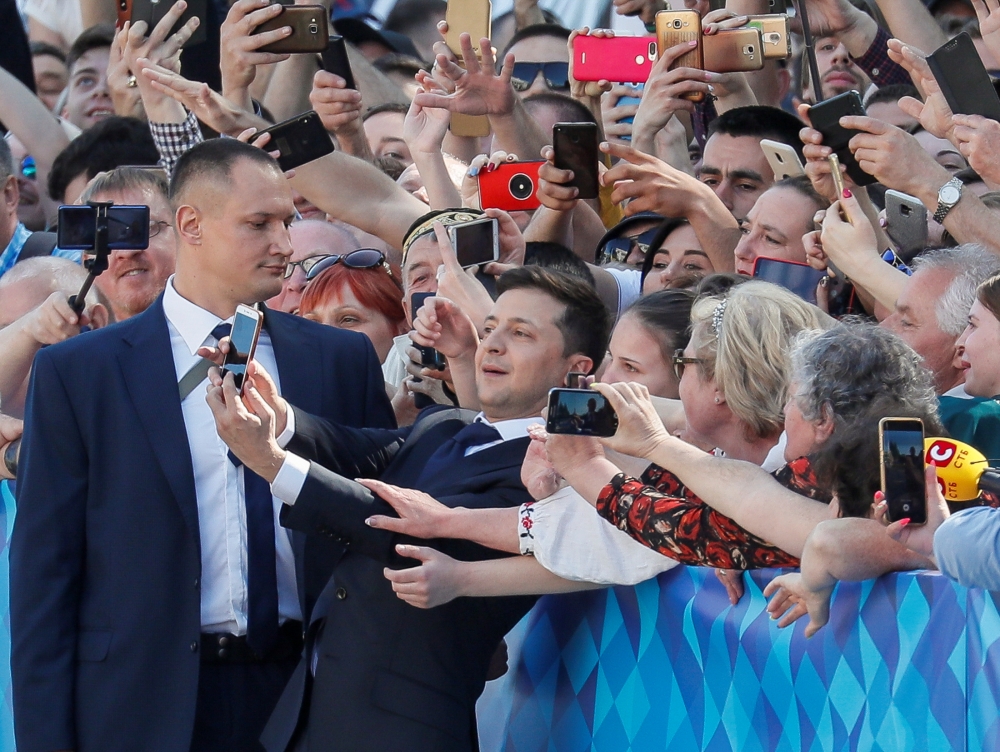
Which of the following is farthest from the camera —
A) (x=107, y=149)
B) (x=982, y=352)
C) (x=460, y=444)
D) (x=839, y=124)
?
(x=107, y=149)

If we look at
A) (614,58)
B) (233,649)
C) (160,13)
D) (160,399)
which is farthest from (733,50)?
(233,649)

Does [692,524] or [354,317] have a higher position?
[692,524]

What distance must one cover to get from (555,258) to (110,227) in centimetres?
151

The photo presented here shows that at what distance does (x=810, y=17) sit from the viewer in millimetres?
6652

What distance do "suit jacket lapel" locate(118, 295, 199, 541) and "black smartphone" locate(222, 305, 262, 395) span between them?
0.39 m

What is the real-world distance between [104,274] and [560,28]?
3.11 meters

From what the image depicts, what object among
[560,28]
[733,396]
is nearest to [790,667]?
[733,396]

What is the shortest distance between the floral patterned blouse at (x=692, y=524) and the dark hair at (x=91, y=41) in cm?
595

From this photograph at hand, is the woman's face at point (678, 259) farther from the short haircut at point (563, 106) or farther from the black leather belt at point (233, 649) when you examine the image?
the black leather belt at point (233, 649)

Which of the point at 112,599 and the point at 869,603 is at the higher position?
the point at 869,603

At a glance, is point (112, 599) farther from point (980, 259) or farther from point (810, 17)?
point (810, 17)

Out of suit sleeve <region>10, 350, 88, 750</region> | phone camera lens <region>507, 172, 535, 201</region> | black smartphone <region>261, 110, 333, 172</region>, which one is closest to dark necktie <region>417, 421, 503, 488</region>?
suit sleeve <region>10, 350, 88, 750</region>

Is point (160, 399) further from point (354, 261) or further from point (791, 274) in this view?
point (791, 274)

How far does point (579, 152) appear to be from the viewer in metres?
5.45
